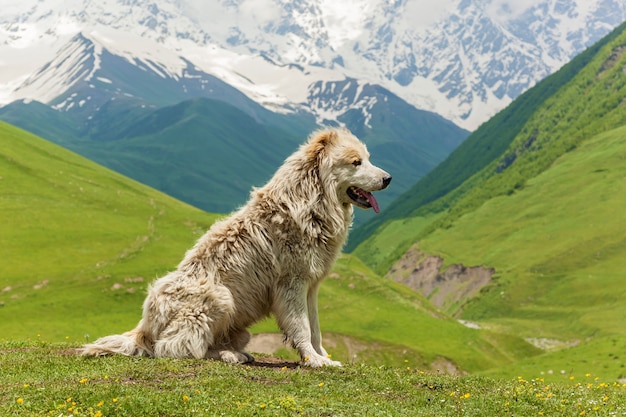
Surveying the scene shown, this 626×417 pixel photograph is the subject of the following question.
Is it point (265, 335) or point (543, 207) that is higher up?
point (543, 207)

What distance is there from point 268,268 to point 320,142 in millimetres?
3242

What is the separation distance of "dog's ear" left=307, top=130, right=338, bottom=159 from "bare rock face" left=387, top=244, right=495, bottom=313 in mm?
132494

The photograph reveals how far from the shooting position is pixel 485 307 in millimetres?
134375

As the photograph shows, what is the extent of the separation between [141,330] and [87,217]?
74.7 meters

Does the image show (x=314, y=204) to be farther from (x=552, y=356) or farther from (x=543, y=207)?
(x=543, y=207)

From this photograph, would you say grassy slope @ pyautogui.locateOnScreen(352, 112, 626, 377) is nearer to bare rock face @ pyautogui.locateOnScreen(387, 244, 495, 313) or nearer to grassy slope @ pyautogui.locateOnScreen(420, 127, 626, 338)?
grassy slope @ pyautogui.locateOnScreen(420, 127, 626, 338)

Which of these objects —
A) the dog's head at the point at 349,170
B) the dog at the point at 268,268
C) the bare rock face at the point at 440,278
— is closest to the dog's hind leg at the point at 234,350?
the dog at the point at 268,268

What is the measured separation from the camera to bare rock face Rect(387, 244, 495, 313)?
149m

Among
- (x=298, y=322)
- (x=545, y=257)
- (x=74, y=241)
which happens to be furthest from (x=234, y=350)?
(x=545, y=257)

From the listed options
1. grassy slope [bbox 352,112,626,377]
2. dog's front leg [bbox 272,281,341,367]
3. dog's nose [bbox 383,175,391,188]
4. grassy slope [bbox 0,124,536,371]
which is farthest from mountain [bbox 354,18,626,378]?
dog's front leg [bbox 272,281,341,367]

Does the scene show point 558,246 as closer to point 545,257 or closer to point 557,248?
point 557,248

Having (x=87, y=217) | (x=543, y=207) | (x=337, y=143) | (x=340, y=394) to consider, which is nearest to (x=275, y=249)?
(x=337, y=143)

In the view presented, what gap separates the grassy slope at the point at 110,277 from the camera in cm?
6166

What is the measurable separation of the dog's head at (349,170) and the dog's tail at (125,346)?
18.6ft
